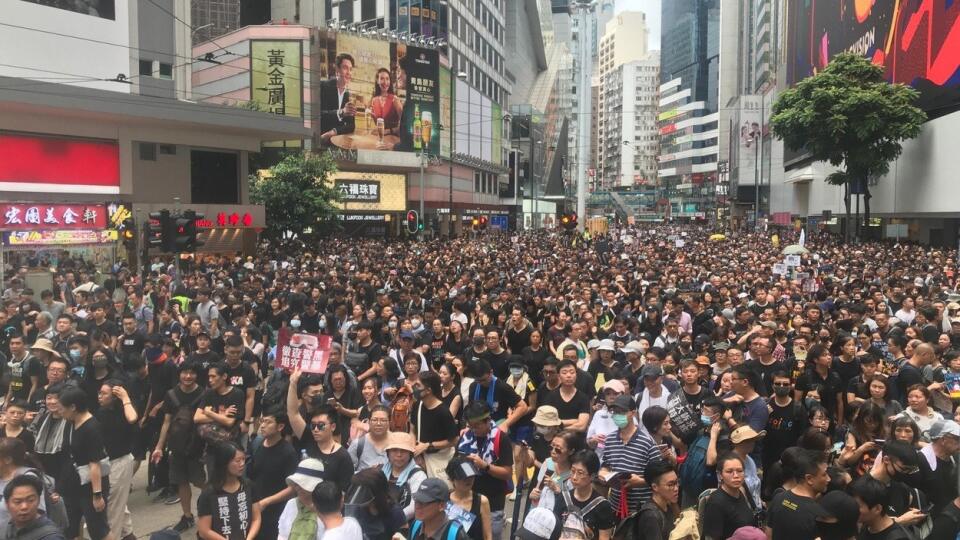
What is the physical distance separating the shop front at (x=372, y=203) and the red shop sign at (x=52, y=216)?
2797cm

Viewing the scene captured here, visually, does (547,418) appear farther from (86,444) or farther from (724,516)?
(86,444)

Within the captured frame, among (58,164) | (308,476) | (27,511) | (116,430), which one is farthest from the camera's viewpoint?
(58,164)

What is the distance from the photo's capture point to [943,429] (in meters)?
5.36

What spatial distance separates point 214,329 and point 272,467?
21.0ft

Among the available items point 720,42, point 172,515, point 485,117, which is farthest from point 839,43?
point 720,42

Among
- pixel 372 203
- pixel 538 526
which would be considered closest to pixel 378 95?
pixel 372 203

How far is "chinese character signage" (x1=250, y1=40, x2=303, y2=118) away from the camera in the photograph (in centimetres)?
4906

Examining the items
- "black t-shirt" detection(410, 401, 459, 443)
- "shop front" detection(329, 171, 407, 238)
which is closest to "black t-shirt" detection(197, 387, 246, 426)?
"black t-shirt" detection(410, 401, 459, 443)

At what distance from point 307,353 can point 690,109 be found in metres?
128

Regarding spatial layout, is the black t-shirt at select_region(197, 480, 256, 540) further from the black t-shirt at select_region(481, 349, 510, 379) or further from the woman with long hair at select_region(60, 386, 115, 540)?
the black t-shirt at select_region(481, 349, 510, 379)

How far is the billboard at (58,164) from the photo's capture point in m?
26.5

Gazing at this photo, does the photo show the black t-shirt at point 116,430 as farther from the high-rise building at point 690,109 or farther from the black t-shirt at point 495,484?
the high-rise building at point 690,109

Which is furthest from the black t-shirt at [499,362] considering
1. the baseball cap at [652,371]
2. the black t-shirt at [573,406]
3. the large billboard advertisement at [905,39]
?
the large billboard advertisement at [905,39]

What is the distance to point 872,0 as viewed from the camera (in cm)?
3972
